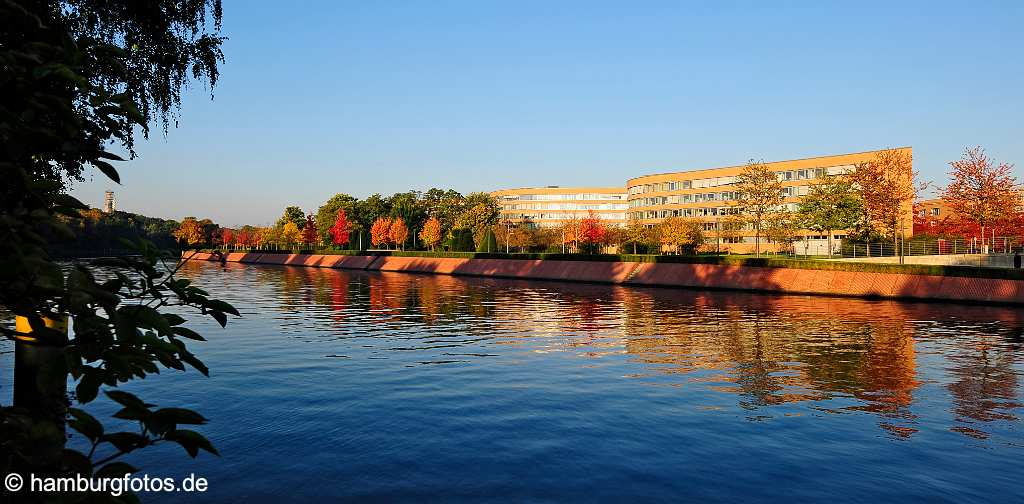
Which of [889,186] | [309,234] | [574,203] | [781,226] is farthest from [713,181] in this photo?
[309,234]

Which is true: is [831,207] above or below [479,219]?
below

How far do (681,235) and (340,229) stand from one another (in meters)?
71.7

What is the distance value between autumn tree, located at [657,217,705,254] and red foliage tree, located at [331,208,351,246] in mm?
66580

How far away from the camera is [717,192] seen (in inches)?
5098

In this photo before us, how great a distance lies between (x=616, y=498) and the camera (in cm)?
814

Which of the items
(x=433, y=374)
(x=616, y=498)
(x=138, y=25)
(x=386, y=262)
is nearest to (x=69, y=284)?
(x=616, y=498)

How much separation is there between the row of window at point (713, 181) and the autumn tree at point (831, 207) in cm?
1910

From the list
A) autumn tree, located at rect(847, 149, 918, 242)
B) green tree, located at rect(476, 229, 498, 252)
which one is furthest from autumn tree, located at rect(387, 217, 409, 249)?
autumn tree, located at rect(847, 149, 918, 242)

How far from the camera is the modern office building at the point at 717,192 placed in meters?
111

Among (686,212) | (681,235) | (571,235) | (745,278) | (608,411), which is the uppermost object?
(686,212)

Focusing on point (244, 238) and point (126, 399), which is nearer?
point (126, 399)

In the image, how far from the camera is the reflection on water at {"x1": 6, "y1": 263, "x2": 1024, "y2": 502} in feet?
28.6

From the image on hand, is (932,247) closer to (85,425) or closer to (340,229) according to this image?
(85,425)

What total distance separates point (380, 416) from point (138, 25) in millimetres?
7141
